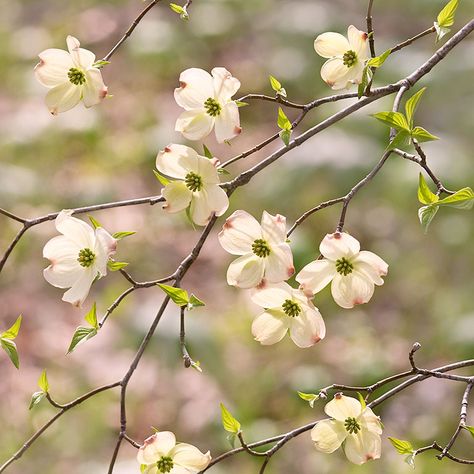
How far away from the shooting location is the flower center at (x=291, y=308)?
597 mm

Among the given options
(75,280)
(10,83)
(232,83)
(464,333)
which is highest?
(232,83)

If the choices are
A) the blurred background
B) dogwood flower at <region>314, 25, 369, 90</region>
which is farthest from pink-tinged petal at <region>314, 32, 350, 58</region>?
the blurred background

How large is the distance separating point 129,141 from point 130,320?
100 cm

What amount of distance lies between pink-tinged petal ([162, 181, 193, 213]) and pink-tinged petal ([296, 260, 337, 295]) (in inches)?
3.4

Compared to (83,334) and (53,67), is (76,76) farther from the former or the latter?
(83,334)

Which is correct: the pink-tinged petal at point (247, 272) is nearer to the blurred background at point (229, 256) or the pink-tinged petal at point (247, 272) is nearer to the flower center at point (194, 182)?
the flower center at point (194, 182)

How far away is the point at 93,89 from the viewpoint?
24.9 inches

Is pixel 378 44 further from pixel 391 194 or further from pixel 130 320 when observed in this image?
pixel 130 320

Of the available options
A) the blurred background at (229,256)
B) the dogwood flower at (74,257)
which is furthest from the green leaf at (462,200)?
the blurred background at (229,256)

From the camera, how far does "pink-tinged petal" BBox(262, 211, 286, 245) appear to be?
1.90 feet

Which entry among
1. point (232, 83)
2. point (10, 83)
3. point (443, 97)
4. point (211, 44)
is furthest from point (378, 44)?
point (232, 83)

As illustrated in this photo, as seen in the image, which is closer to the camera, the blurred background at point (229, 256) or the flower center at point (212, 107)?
the flower center at point (212, 107)

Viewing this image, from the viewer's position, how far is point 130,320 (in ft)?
7.75

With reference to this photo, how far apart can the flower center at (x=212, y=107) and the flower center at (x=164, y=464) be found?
0.23 m
